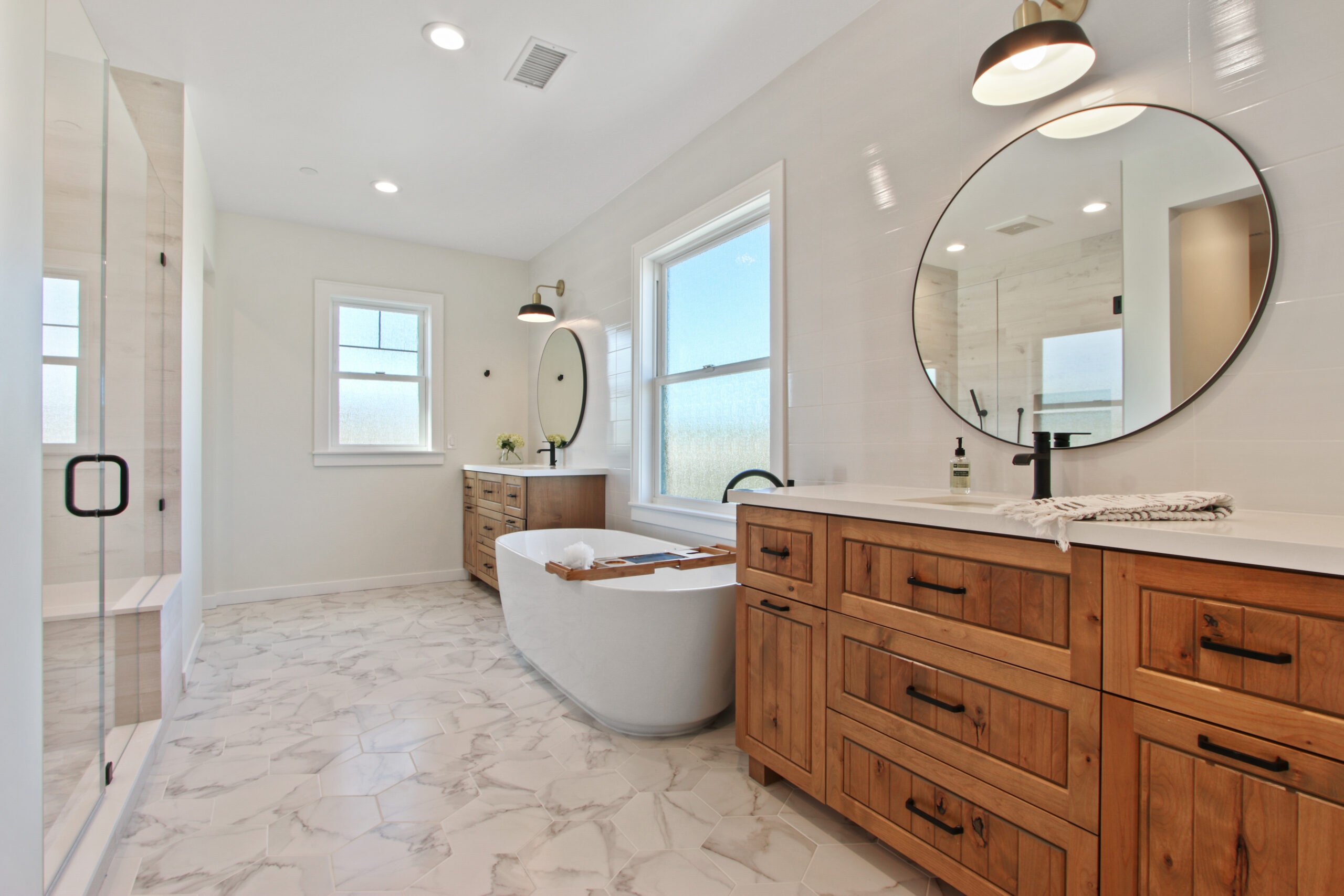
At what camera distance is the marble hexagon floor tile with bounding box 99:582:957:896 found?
1.53 metres

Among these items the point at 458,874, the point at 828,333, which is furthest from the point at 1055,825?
the point at 828,333

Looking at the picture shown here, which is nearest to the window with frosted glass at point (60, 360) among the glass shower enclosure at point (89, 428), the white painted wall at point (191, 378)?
Answer: the glass shower enclosure at point (89, 428)

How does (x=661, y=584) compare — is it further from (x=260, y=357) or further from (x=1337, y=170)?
(x=260, y=357)

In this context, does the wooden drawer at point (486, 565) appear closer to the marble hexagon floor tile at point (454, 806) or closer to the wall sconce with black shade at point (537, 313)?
the marble hexagon floor tile at point (454, 806)

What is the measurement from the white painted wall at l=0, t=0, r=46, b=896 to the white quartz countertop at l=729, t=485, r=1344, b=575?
1715mm

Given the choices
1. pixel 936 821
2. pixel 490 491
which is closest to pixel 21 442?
pixel 936 821

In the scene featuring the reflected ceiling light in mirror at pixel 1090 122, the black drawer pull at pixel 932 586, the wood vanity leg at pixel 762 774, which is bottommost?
the wood vanity leg at pixel 762 774

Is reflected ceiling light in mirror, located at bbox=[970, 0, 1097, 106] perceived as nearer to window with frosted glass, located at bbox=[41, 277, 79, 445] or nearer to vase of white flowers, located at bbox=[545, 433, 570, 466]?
window with frosted glass, located at bbox=[41, 277, 79, 445]

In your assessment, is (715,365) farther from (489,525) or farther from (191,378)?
(191,378)

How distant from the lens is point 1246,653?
3.11 ft

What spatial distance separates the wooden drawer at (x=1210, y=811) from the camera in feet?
2.91

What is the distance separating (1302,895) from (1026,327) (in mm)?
1323

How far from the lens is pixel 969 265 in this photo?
6.24 feet

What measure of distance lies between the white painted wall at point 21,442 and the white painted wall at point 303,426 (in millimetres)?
3339
